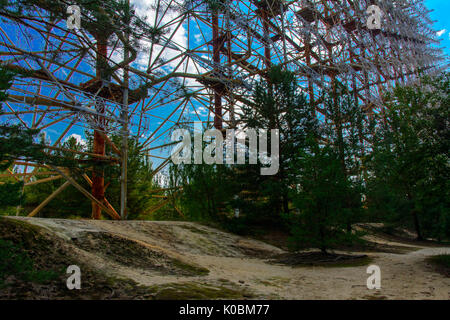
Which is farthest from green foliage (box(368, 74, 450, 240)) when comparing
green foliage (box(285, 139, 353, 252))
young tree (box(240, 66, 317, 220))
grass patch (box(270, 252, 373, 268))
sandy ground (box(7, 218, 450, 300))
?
young tree (box(240, 66, 317, 220))

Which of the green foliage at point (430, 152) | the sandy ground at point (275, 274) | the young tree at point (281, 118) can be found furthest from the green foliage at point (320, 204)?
the young tree at point (281, 118)

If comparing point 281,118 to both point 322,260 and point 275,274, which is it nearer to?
point 322,260

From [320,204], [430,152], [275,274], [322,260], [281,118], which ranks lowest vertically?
[322,260]

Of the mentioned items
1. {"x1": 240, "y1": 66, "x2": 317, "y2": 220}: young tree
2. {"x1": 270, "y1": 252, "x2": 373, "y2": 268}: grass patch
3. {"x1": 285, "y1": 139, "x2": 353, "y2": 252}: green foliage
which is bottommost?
{"x1": 270, "y1": 252, "x2": 373, "y2": 268}: grass patch

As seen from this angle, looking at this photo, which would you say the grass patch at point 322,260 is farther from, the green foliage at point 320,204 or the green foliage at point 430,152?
the green foliage at point 430,152

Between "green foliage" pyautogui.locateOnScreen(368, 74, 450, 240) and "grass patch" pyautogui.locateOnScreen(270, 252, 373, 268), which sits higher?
"green foliage" pyautogui.locateOnScreen(368, 74, 450, 240)

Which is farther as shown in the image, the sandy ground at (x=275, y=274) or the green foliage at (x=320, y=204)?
the green foliage at (x=320, y=204)

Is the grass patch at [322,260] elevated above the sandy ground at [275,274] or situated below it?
below

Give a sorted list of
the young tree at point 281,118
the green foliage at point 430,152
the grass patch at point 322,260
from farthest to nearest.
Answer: the young tree at point 281,118, the grass patch at point 322,260, the green foliage at point 430,152

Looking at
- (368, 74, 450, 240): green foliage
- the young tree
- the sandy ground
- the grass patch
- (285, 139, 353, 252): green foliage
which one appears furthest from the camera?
the young tree

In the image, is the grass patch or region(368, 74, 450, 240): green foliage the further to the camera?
the grass patch

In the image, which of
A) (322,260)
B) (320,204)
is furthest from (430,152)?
(322,260)

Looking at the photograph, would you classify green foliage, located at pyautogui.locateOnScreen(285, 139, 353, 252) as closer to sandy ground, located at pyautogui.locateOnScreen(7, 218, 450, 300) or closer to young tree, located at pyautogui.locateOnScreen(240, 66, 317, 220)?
sandy ground, located at pyautogui.locateOnScreen(7, 218, 450, 300)
